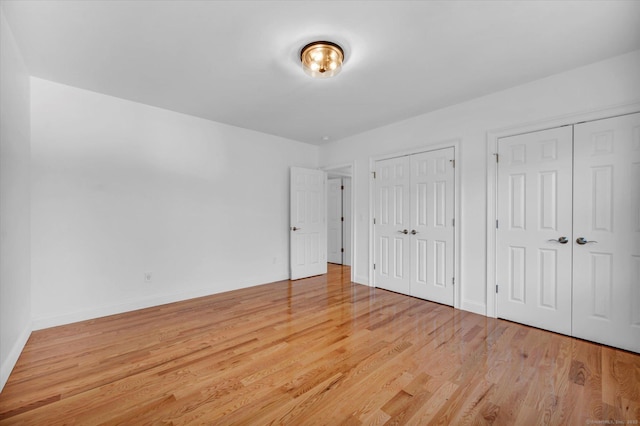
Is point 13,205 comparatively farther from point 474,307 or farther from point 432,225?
point 474,307

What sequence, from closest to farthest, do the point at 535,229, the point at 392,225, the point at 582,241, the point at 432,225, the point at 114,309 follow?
the point at 582,241 < the point at 535,229 < the point at 114,309 < the point at 432,225 < the point at 392,225

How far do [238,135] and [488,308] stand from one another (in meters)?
4.13

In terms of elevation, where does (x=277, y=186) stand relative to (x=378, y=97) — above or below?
below

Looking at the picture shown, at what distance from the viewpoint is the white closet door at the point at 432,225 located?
3.51m

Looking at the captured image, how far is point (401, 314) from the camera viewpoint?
10.5 ft

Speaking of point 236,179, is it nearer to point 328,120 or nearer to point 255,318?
point 328,120

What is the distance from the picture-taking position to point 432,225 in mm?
3668

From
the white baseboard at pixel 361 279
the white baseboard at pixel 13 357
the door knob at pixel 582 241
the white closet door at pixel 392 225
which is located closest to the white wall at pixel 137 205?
the white baseboard at pixel 13 357

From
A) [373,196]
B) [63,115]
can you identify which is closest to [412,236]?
[373,196]

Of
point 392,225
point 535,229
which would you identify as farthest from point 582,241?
point 392,225

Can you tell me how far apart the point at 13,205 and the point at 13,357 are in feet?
3.85

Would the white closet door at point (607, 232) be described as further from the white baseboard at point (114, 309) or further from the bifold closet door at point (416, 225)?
the white baseboard at point (114, 309)

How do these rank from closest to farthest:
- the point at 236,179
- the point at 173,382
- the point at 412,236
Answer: the point at 173,382
the point at 412,236
the point at 236,179

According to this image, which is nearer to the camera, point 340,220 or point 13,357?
point 13,357
